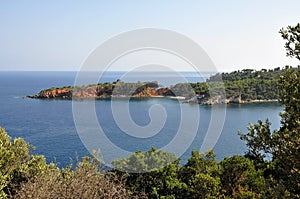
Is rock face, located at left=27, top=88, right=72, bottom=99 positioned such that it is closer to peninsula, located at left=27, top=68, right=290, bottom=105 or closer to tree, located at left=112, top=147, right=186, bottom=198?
peninsula, located at left=27, top=68, right=290, bottom=105

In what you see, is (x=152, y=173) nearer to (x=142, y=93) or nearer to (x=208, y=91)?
(x=208, y=91)

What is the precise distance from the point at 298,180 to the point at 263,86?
5795cm

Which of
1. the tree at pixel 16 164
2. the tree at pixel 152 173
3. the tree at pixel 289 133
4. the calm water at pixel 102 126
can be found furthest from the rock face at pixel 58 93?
the tree at pixel 289 133

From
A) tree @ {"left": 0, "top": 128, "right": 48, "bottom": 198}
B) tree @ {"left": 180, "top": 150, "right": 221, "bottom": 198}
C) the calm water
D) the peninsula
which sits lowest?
the calm water

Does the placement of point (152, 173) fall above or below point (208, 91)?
below

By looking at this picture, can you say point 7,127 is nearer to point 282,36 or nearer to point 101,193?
point 101,193

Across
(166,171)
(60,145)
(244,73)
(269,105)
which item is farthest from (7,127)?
(244,73)

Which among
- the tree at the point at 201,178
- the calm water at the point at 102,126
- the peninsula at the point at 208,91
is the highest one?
the peninsula at the point at 208,91

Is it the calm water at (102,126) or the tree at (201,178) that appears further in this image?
the calm water at (102,126)

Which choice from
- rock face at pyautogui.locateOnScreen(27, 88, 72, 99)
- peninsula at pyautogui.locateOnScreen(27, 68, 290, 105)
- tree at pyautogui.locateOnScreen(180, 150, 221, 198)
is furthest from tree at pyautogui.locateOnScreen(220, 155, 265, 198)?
rock face at pyautogui.locateOnScreen(27, 88, 72, 99)

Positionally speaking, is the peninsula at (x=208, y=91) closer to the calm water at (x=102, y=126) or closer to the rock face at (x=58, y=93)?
the rock face at (x=58, y=93)

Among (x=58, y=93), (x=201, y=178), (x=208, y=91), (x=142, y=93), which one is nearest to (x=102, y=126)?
(x=201, y=178)

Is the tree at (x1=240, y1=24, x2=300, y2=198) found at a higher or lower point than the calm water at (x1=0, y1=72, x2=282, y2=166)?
higher

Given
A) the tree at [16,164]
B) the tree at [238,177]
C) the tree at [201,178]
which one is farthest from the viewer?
the tree at [238,177]
